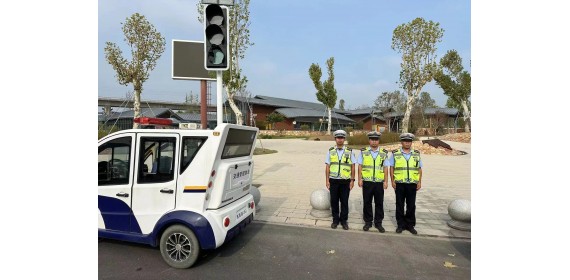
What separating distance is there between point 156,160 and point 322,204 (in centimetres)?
339

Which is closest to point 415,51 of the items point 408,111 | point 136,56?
point 408,111

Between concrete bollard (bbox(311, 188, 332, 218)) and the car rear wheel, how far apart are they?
2.90 meters

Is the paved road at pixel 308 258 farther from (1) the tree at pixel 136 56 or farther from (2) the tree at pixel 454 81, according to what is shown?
(2) the tree at pixel 454 81

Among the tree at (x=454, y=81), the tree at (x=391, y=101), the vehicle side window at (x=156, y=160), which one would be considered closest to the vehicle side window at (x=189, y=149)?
the vehicle side window at (x=156, y=160)

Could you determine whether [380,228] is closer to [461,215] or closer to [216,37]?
[461,215]

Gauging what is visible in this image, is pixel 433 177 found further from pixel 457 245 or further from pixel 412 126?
pixel 412 126

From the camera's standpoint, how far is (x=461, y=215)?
17.9 ft

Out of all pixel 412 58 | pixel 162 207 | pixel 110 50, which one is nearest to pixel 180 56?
pixel 162 207

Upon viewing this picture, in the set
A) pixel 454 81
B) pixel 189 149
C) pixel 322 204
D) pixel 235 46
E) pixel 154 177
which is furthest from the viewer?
pixel 454 81

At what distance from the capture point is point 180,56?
23.9 feet

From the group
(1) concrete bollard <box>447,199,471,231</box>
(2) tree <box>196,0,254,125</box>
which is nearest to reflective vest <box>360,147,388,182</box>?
(1) concrete bollard <box>447,199,471,231</box>

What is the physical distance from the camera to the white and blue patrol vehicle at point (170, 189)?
3.73 meters

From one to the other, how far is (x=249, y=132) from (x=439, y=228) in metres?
3.95

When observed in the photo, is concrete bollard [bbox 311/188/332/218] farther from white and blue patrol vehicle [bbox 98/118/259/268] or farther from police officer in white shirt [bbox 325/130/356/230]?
white and blue patrol vehicle [bbox 98/118/259/268]
